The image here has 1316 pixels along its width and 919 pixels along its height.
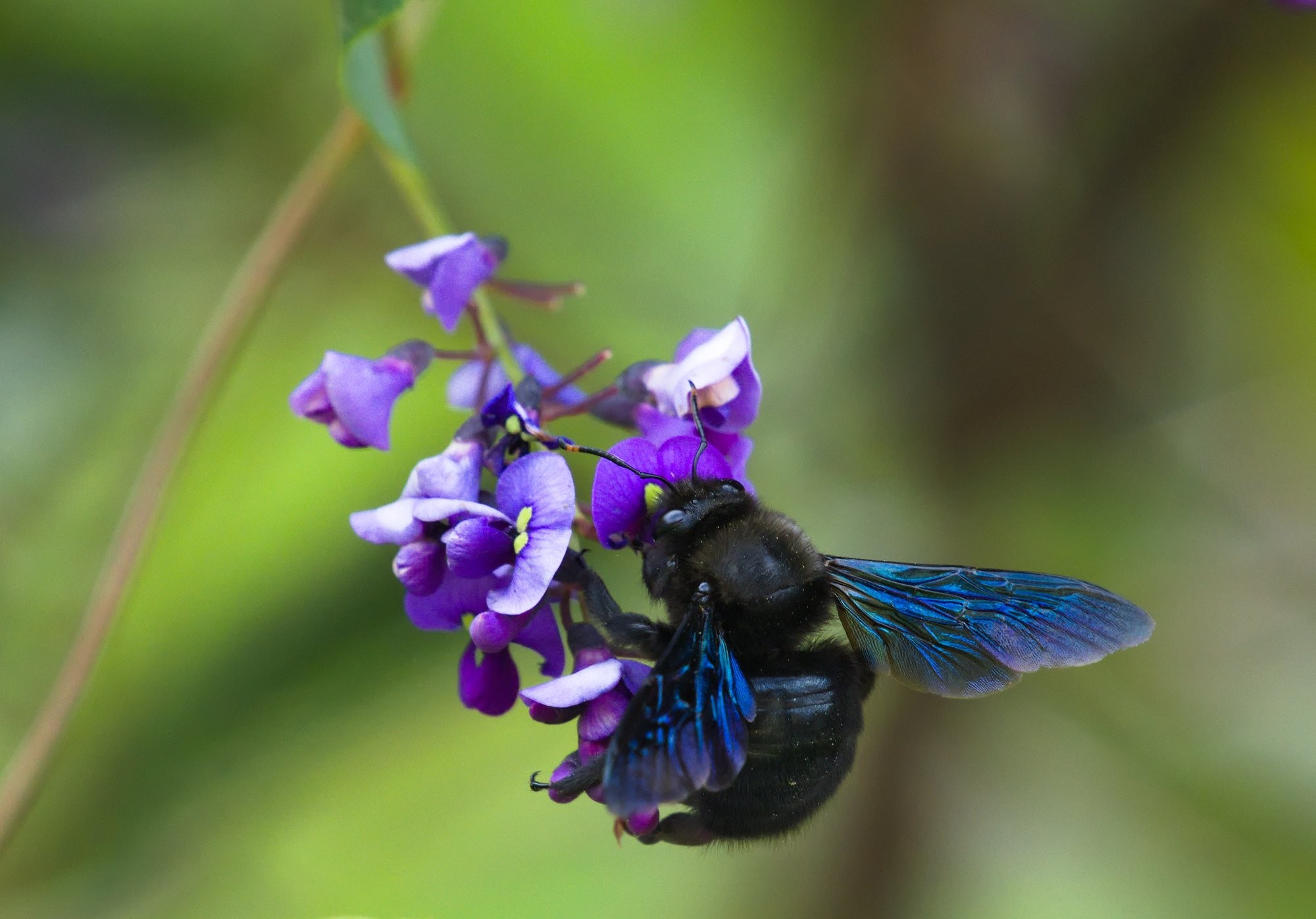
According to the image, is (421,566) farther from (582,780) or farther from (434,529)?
(582,780)

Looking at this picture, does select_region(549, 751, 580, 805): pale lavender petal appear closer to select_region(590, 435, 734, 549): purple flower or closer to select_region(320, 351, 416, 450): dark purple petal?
select_region(590, 435, 734, 549): purple flower

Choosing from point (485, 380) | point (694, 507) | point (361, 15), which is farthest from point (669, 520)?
point (361, 15)

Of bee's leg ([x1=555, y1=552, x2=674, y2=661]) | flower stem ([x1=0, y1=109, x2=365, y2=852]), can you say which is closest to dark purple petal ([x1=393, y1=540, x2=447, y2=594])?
bee's leg ([x1=555, y1=552, x2=674, y2=661])

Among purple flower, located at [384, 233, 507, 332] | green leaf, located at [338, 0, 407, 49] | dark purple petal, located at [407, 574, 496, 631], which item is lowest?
dark purple petal, located at [407, 574, 496, 631]

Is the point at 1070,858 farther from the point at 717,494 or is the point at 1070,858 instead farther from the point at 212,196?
the point at 212,196

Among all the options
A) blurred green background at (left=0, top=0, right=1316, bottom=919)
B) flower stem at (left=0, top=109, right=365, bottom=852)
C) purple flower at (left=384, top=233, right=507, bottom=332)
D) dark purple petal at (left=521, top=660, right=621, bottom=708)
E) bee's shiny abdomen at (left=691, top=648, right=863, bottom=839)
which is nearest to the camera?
dark purple petal at (left=521, top=660, right=621, bottom=708)

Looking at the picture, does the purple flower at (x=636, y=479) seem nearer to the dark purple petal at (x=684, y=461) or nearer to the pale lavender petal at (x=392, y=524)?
the dark purple petal at (x=684, y=461)

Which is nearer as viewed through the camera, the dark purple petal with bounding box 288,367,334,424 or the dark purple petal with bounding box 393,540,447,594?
the dark purple petal with bounding box 393,540,447,594
